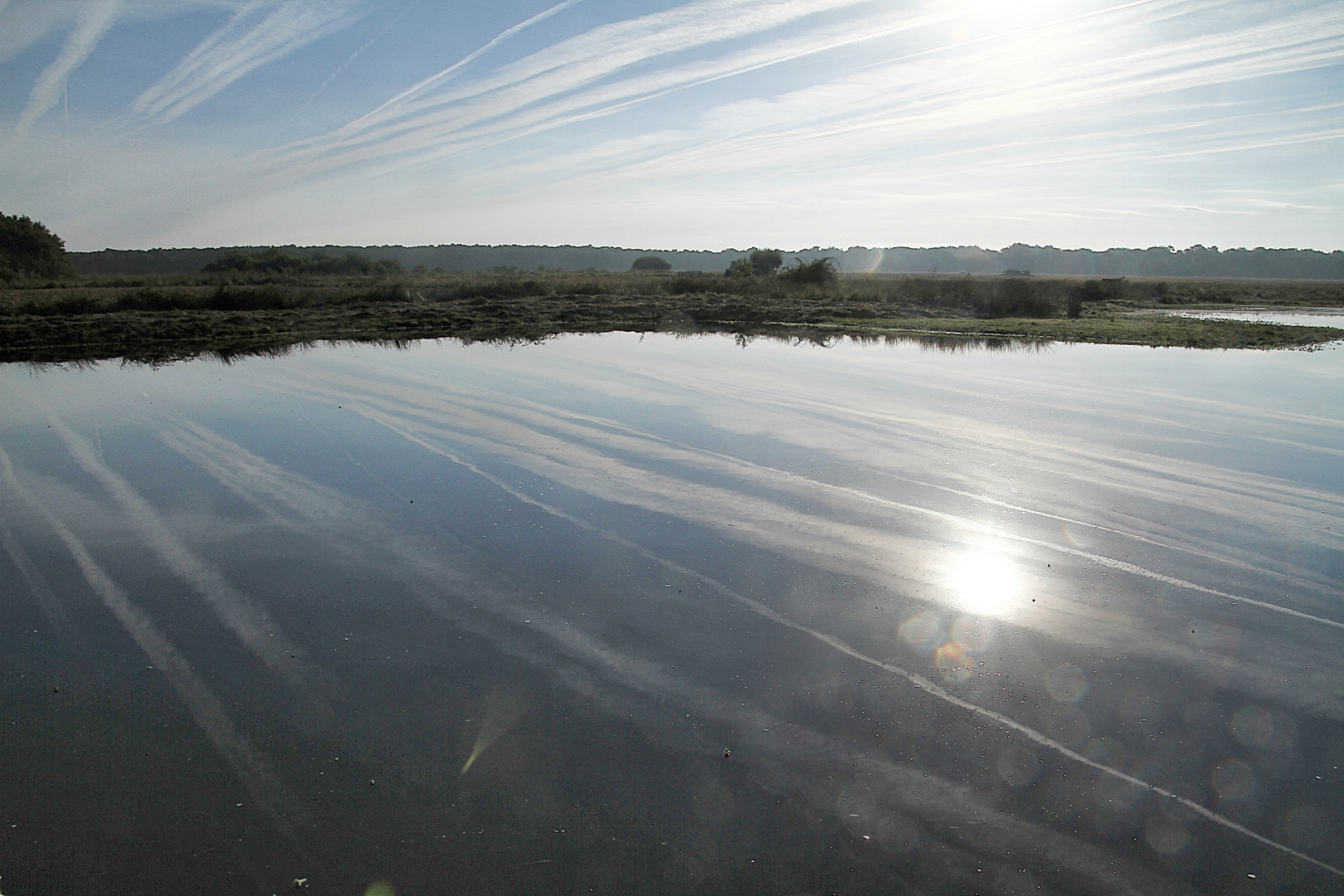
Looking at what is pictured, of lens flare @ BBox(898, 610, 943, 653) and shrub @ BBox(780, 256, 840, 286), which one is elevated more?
shrub @ BBox(780, 256, 840, 286)

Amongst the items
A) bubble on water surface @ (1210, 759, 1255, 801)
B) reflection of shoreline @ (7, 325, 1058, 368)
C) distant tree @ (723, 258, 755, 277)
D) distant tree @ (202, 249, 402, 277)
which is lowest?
bubble on water surface @ (1210, 759, 1255, 801)

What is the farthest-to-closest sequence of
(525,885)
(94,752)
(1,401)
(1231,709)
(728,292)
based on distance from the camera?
(728,292)
(1,401)
(1231,709)
(94,752)
(525,885)

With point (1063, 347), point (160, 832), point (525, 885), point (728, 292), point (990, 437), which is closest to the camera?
point (525, 885)

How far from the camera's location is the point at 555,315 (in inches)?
1419

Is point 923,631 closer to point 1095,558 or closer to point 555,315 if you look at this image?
point 1095,558

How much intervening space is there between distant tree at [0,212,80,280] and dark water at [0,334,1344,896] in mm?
62620

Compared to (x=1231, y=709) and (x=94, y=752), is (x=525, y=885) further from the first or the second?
(x=1231, y=709)

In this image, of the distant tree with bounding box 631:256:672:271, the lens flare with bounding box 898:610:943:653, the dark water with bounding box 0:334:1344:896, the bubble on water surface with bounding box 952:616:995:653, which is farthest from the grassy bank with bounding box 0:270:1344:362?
the distant tree with bounding box 631:256:672:271

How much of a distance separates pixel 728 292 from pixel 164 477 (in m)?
42.6

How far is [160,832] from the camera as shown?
3979 mm

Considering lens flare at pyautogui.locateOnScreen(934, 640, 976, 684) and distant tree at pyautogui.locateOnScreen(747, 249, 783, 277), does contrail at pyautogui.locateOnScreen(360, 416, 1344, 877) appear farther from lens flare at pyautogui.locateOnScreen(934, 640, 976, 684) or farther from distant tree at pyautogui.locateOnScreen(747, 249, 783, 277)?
distant tree at pyautogui.locateOnScreen(747, 249, 783, 277)

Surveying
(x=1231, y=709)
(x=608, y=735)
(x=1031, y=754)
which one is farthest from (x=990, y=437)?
(x=608, y=735)

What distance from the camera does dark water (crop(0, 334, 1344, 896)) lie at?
391cm

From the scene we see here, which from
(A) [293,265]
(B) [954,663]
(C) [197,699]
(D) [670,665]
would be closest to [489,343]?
(C) [197,699]
